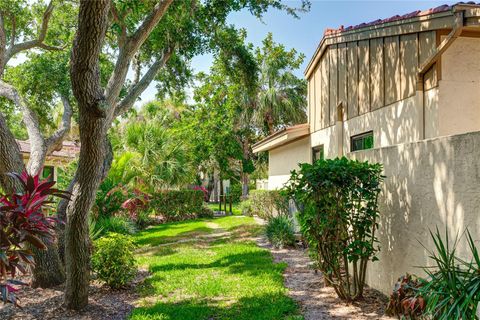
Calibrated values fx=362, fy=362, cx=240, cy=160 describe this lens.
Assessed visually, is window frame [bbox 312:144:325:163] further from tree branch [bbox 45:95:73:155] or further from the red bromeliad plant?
the red bromeliad plant

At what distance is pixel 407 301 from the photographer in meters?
3.63

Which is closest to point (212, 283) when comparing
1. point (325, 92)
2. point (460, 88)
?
point (460, 88)

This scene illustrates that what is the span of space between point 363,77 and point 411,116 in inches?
87.6

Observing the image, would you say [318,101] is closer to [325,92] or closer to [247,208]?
[325,92]

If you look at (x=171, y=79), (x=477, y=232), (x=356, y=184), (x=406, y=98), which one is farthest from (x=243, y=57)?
(x=477, y=232)

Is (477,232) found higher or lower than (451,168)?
lower

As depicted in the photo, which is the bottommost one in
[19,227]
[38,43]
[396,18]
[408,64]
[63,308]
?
[63,308]

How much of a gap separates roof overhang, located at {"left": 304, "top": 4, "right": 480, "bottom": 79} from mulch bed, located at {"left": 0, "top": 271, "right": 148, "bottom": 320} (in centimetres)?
689

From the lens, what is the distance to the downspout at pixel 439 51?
562cm

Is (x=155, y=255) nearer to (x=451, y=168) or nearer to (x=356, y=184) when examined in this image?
(x=356, y=184)

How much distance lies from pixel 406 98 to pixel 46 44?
1060 cm

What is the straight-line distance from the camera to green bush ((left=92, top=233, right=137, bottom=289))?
20.7ft

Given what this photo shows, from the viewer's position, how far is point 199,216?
19.9 m

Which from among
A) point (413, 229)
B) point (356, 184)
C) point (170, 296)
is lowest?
point (170, 296)
